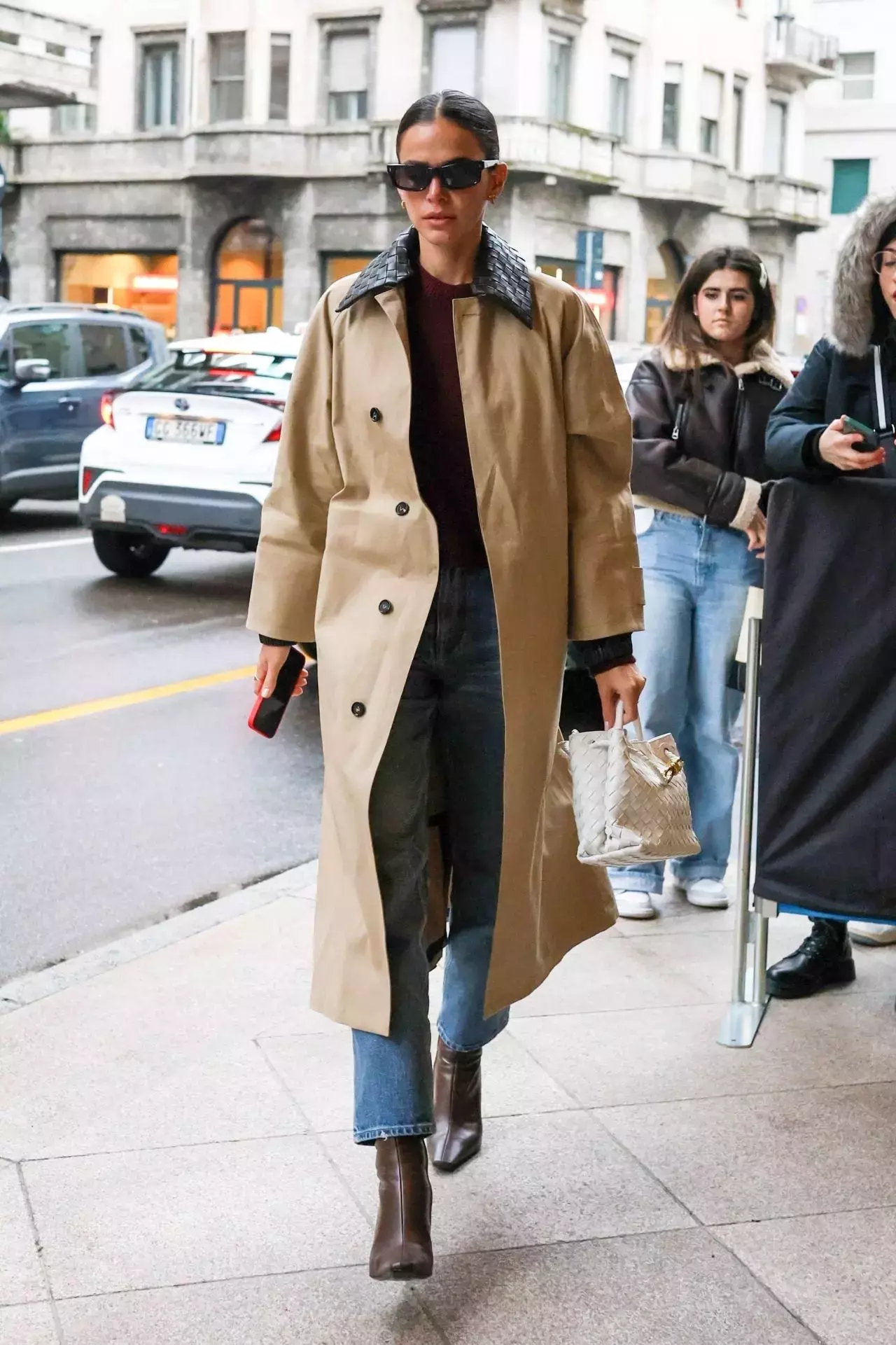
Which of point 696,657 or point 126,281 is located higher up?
point 126,281

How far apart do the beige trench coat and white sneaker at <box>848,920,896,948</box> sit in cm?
194

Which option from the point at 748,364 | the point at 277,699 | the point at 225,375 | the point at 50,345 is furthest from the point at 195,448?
the point at 277,699

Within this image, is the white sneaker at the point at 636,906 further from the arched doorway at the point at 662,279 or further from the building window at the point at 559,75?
the arched doorway at the point at 662,279

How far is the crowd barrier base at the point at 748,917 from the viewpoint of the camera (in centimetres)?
403

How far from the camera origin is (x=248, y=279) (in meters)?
38.0

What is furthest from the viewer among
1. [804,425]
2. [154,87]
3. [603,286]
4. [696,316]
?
[603,286]

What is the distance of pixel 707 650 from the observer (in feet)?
16.8

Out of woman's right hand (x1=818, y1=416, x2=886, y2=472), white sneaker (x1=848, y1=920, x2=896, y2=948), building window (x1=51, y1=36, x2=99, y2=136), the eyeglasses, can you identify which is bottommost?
white sneaker (x1=848, y1=920, x2=896, y2=948)

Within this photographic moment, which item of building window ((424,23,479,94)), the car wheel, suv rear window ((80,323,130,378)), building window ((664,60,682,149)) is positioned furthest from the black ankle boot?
building window ((664,60,682,149))

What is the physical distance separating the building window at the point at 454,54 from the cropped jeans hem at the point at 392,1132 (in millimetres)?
35851

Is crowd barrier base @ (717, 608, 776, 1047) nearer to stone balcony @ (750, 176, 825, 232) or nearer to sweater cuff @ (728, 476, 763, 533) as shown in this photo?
sweater cuff @ (728, 476, 763, 533)

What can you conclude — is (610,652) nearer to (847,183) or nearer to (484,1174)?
(484,1174)

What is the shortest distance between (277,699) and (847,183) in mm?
51632

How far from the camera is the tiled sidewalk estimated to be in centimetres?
282
